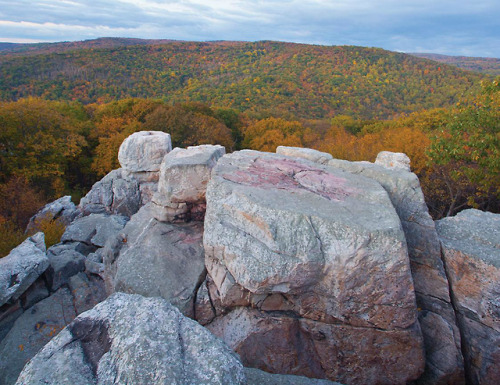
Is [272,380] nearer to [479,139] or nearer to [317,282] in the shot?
[317,282]

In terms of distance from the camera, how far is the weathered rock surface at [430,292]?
6.55m

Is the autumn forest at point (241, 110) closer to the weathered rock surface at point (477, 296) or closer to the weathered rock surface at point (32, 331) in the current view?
the weathered rock surface at point (32, 331)

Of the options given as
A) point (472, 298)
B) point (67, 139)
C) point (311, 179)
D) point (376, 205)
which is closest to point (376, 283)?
point (376, 205)

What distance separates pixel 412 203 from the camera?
25.4 ft

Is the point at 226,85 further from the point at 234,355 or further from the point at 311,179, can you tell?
the point at 234,355

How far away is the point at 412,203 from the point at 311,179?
256cm

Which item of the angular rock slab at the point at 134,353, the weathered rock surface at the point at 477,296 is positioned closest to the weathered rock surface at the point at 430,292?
the weathered rock surface at the point at 477,296

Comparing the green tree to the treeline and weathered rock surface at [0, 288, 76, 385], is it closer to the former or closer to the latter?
the treeline

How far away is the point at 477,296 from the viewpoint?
21.2ft

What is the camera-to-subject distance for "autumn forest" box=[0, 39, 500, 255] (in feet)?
44.7

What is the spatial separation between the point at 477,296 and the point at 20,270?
36.4 ft

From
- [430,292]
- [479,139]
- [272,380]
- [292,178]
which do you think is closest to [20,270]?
[272,380]

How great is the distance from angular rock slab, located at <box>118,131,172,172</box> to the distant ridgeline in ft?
116

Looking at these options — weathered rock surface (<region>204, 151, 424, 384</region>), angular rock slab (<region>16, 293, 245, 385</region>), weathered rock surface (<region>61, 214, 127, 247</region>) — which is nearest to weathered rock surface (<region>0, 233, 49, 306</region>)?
weathered rock surface (<region>61, 214, 127, 247</region>)
